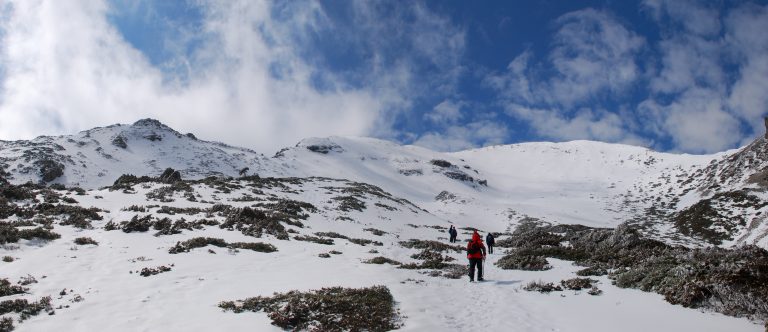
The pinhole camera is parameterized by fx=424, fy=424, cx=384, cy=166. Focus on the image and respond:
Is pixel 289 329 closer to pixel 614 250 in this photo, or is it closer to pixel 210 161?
pixel 614 250

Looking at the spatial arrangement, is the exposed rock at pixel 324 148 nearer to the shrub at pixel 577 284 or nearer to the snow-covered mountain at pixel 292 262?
the snow-covered mountain at pixel 292 262

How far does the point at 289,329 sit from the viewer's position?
9742 mm

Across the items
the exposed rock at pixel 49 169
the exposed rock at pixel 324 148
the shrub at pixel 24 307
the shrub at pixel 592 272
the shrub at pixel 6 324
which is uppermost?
the exposed rock at pixel 324 148

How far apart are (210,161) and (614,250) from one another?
100059 millimetres

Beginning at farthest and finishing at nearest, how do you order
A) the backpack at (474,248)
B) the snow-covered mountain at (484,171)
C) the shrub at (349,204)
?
the snow-covered mountain at (484,171) < the shrub at (349,204) < the backpack at (474,248)

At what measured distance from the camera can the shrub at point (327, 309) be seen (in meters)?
9.91

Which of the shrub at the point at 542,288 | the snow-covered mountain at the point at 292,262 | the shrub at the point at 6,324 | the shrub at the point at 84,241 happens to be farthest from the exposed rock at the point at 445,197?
the shrub at the point at 6,324

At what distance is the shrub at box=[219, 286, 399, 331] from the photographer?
32.5 feet

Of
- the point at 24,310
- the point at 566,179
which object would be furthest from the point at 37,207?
the point at 566,179

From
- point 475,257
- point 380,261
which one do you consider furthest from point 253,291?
point 380,261

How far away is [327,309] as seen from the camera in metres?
10.8

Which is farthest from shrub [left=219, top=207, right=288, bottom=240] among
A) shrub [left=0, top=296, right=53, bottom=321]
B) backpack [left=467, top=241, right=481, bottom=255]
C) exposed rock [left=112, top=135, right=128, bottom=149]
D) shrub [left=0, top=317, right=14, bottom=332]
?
exposed rock [left=112, top=135, right=128, bottom=149]

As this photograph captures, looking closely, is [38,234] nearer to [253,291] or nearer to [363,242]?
[253,291]

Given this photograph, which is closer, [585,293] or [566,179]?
[585,293]
